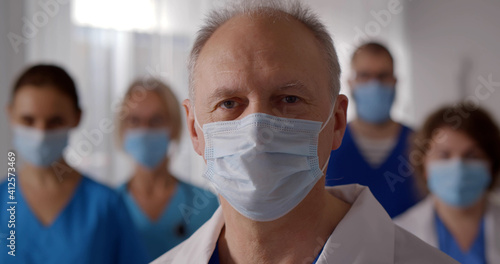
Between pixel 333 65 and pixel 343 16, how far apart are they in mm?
1732

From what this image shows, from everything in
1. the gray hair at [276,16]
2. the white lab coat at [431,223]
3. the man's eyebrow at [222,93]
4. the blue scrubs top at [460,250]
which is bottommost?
the blue scrubs top at [460,250]

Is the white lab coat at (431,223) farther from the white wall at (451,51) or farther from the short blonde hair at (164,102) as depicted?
the short blonde hair at (164,102)

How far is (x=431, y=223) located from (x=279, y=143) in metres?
1.56

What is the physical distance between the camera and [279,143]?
104cm

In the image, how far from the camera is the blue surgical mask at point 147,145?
2.67 m

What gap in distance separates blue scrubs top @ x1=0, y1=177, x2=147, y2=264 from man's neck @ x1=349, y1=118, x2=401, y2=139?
1334 millimetres

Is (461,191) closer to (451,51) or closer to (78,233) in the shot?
(451,51)

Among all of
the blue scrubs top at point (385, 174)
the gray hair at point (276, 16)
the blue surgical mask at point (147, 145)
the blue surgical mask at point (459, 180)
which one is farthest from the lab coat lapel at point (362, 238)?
the blue surgical mask at point (147, 145)

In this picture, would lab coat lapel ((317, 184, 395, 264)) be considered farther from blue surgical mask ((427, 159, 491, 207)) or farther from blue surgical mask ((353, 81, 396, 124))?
blue surgical mask ((353, 81, 396, 124))

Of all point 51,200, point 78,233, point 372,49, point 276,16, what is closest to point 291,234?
point 276,16

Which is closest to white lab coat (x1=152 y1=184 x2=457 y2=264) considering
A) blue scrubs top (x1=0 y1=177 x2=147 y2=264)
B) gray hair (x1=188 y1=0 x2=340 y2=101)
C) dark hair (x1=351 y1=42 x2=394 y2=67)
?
gray hair (x1=188 y1=0 x2=340 y2=101)

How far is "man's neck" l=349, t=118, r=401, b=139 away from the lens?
8.30 ft

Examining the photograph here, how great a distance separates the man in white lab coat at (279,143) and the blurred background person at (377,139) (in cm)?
121

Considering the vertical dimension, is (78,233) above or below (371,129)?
below
